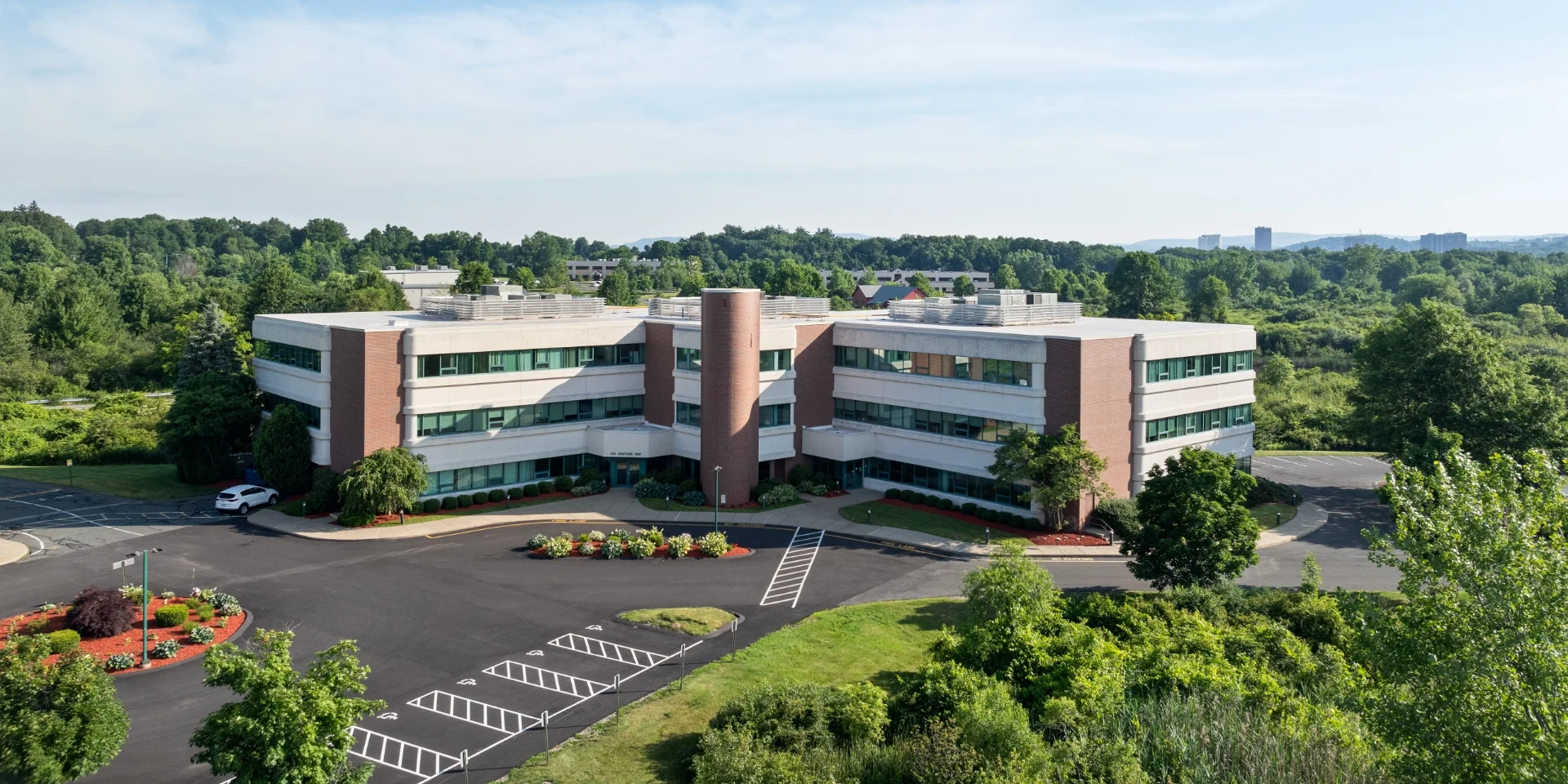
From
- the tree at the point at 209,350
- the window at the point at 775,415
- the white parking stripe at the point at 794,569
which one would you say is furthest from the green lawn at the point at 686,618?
the tree at the point at 209,350

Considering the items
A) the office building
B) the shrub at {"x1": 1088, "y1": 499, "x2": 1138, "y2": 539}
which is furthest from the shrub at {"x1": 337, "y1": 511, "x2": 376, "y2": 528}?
the shrub at {"x1": 1088, "y1": 499, "x2": 1138, "y2": 539}

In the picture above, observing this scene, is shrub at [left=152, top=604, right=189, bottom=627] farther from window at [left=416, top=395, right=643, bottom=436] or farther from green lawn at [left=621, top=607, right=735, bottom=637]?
window at [left=416, top=395, right=643, bottom=436]

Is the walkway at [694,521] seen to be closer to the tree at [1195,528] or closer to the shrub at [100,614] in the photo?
the tree at [1195,528]

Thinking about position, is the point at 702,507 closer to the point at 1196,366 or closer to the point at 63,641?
the point at 1196,366

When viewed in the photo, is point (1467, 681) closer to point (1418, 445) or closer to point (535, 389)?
point (1418, 445)

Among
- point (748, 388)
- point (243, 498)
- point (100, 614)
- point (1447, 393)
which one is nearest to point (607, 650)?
point (100, 614)
